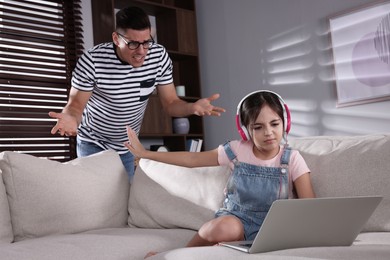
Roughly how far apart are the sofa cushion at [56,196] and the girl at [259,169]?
541mm

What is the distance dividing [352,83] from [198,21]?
1.70 meters

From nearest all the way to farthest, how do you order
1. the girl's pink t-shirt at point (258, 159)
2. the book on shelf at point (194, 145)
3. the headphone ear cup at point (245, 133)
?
1. the girl's pink t-shirt at point (258, 159)
2. the headphone ear cup at point (245, 133)
3. the book on shelf at point (194, 145)

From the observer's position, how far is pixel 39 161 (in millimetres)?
2361

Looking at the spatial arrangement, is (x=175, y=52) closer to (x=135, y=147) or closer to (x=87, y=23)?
(x=87, y=23)

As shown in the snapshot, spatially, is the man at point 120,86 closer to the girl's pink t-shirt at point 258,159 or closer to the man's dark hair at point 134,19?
the man's dark hair at point 134,19

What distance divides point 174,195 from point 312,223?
908mm

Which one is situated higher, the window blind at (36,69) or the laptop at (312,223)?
the window blind at (36,69)

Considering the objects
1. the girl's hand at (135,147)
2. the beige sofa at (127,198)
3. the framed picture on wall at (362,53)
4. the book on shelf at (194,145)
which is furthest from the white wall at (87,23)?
the girl's hand at (135,147)

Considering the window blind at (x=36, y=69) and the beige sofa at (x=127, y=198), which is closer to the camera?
the beige sofa at (x=127, y=198)

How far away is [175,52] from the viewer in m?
4.97

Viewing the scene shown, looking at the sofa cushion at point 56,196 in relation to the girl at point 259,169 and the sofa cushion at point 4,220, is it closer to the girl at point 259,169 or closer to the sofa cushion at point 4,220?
the sofa cushion at point 4,220

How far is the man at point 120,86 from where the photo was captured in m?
2.60

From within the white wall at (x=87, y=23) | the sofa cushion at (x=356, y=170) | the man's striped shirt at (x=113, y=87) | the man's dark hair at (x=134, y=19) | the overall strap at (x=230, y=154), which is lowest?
the sofa cushion at (x=356, y=170)

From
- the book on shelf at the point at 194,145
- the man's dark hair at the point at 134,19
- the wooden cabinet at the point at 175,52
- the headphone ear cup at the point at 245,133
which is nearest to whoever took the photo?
the headphone ear cup at the point at 245,133
